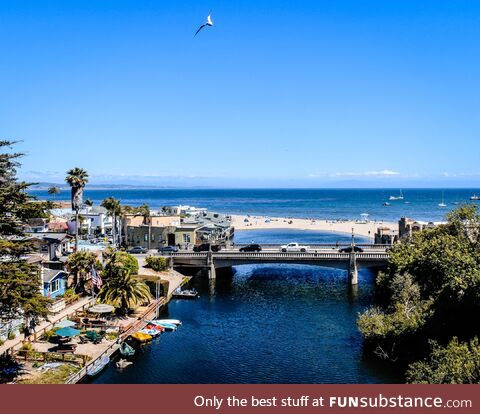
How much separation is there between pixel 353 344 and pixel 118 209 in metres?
57.9

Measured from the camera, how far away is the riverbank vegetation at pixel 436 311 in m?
33.3

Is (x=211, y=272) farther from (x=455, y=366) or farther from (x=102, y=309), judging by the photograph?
(x=455, y=366)

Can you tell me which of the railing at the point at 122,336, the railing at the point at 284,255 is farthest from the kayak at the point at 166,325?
the railing at the point at 284,255

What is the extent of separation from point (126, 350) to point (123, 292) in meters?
12.1

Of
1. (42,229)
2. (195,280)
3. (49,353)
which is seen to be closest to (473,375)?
(49,353)

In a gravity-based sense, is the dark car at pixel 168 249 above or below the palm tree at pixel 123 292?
above

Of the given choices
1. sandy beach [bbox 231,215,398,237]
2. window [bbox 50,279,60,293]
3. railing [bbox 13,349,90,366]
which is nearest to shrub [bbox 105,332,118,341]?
railing [bbox 13,349,90,366]

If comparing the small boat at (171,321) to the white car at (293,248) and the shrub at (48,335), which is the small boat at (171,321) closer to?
the shrub at (48,335)

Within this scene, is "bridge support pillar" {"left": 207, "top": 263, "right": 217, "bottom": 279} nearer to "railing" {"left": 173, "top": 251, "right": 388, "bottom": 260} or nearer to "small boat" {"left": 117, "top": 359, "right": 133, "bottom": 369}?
"railing" {"left": 173, "top": 251, "right": 388, "bottom": 260}

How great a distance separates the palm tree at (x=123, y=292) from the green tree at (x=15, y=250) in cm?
2329

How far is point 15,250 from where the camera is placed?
114ft

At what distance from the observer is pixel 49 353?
44406 mm

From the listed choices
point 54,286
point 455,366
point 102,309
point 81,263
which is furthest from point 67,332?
point 455,366
